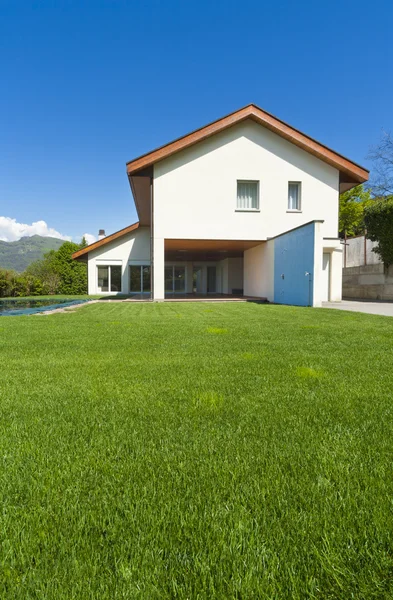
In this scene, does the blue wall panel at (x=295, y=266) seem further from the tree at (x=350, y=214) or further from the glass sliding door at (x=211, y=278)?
the tree at (x=350, y=214)

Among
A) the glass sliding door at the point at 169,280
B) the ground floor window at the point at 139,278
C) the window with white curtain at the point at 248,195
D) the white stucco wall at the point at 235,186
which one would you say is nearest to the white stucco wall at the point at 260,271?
the white stucco wall at the point at 235,186

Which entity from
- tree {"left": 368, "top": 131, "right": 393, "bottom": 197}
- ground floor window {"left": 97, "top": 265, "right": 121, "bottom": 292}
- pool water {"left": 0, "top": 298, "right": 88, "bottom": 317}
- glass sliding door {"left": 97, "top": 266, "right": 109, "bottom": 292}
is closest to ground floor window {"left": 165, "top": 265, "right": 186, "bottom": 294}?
ground floor window {"left": 97, "top": 265, "right": 121, "bottom": 292}

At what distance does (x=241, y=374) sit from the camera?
329 centimetres

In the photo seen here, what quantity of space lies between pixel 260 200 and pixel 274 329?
11242mm

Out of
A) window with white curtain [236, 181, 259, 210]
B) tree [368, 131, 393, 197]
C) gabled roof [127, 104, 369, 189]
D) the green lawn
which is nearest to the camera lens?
the green lawn

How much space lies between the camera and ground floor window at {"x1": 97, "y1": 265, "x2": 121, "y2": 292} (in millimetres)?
22453

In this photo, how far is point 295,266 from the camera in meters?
13.6

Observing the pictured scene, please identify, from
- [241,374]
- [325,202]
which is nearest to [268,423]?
[241,374]

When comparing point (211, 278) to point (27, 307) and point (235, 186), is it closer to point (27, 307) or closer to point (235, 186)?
point (235, 186)

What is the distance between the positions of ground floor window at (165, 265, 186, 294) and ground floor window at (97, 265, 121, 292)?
4556 millimetres

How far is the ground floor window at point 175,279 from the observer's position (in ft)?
84.8

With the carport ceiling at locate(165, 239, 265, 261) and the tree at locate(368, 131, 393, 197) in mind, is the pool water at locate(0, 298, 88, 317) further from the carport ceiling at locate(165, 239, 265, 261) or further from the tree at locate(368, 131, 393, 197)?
the tree at locate(368, 131, 393, 197)

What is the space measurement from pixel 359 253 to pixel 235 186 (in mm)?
9609

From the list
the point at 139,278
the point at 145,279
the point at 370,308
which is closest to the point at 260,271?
the point at 370,308
